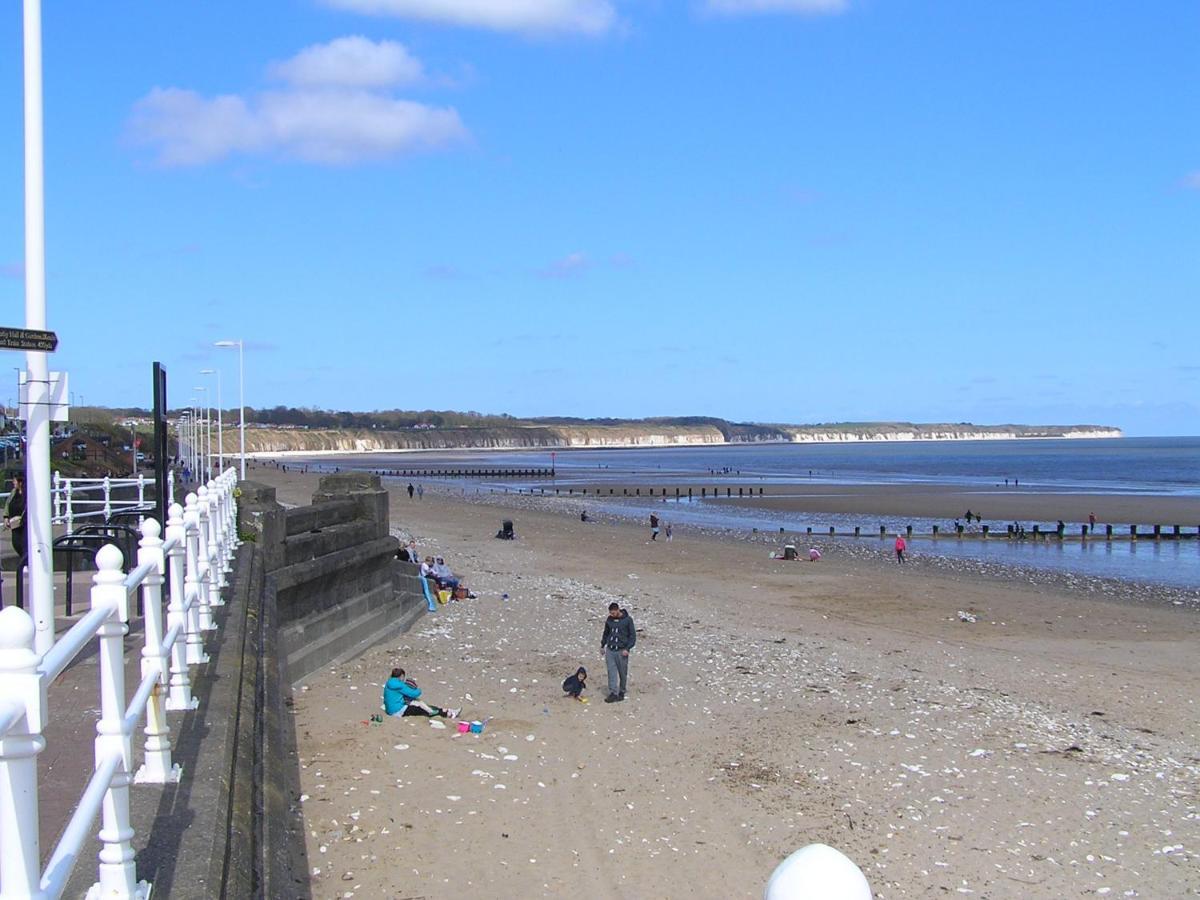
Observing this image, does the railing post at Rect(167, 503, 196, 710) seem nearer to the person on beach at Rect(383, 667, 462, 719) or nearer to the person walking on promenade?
the person walking on promenade

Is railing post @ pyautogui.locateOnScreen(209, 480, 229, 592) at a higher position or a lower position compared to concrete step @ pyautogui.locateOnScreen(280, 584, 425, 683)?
higher

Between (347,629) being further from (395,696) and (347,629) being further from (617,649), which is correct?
(617,649)

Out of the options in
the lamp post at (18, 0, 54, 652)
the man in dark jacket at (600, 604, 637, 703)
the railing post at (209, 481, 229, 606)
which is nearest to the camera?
the lamp post at (18, 0, 54, 652)

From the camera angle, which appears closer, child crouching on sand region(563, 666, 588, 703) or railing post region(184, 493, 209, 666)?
railing post region(184, 493, 209, 666)

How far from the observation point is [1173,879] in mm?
8633

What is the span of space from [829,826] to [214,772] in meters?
5.90

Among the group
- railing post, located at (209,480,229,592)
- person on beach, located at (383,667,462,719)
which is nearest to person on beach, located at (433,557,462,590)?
person on beach, located at (383,667,462,719)

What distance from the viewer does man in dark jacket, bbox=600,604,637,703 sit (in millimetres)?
13453

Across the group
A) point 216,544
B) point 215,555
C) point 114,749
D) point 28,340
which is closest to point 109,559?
point 114,749

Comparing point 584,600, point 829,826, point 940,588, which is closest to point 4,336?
point 829,826

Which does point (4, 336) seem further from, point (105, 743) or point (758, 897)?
point (758, 897)

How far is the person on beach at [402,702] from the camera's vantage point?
11969 millimetres

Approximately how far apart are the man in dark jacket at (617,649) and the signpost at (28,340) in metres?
8.23

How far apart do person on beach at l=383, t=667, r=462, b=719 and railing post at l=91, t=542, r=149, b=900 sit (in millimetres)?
8165
